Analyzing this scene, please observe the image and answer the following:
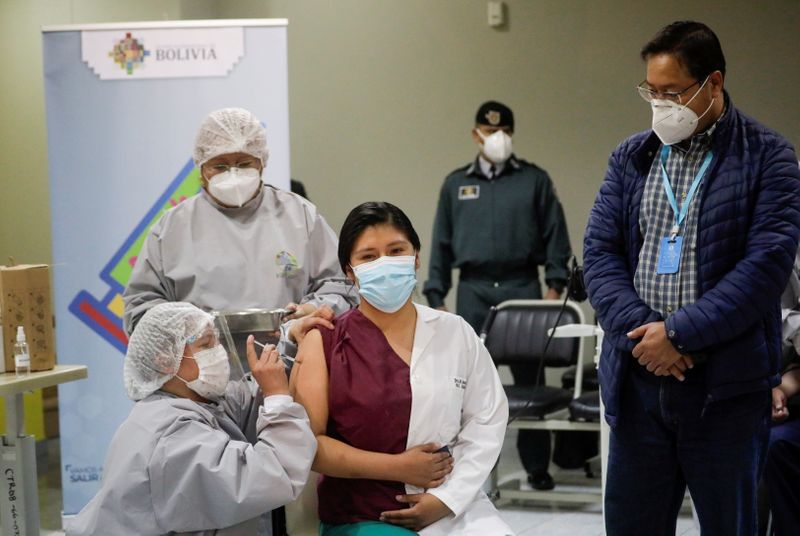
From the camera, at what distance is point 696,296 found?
2.23 m

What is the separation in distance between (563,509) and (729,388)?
7.55 feet

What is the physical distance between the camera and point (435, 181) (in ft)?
20.8

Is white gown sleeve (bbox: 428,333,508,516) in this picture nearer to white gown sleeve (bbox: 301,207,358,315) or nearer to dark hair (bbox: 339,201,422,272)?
dark hair (bbox: 339,201,422,272)

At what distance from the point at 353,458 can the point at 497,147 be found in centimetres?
300

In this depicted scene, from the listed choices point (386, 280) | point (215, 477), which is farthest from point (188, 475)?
point (386, 280)

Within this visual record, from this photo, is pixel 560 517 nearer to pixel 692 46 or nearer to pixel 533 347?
pixel 533 347

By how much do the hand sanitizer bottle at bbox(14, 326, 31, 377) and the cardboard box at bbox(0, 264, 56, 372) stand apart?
36mm

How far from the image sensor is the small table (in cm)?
292

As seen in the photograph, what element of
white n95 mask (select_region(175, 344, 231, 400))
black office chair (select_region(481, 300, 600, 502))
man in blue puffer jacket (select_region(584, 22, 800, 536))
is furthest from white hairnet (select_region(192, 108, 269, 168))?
black office chair (select_region(481, 300, 600, 502))

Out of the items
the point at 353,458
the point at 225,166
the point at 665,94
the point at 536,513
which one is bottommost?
the point at 536,513

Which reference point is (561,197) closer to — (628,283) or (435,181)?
(435,181)

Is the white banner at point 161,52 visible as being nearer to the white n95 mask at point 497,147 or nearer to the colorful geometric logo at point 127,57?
the colorful geometric logo at point 127,57

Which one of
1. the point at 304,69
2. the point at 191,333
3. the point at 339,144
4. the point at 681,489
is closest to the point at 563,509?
the point at 681,489

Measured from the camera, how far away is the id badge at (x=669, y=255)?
7.35 feet
